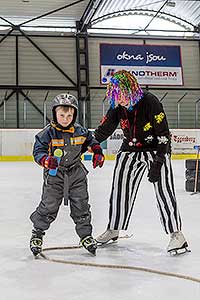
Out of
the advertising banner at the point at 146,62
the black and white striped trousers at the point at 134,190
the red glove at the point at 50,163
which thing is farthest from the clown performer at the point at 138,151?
the advertising banner at the point at 146,62

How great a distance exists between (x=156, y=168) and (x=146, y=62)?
62.0 feet

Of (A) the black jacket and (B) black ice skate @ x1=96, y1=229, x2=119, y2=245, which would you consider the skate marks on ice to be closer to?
(B) black ice skate @ x1=96, y1=229, x2=119, y2=245

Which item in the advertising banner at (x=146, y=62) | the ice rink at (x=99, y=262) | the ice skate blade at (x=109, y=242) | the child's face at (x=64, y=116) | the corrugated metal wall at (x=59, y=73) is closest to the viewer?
the ice rink at (x=99, y=262)

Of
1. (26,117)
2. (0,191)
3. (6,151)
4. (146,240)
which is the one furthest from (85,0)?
(146,240)

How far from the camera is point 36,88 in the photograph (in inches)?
816

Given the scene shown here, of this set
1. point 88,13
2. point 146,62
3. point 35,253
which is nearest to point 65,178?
point 35,253

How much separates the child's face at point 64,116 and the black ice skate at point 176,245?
1.03 meters

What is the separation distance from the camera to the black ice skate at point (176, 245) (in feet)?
11.0

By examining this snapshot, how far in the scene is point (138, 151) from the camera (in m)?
3.50

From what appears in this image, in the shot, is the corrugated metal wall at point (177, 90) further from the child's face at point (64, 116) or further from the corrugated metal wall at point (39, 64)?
the child's face at point (64, 116)

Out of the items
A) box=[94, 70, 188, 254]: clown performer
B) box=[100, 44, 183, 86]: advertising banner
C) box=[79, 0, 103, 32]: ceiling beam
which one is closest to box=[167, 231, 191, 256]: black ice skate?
box=[94, 70, 188, 254]: clown performer

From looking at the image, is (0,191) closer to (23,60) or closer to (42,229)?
(42,229)

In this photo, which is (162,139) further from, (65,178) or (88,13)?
(88,13)

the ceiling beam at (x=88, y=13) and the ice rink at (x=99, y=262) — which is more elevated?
the ceiling beam at (x=88, y=13)
